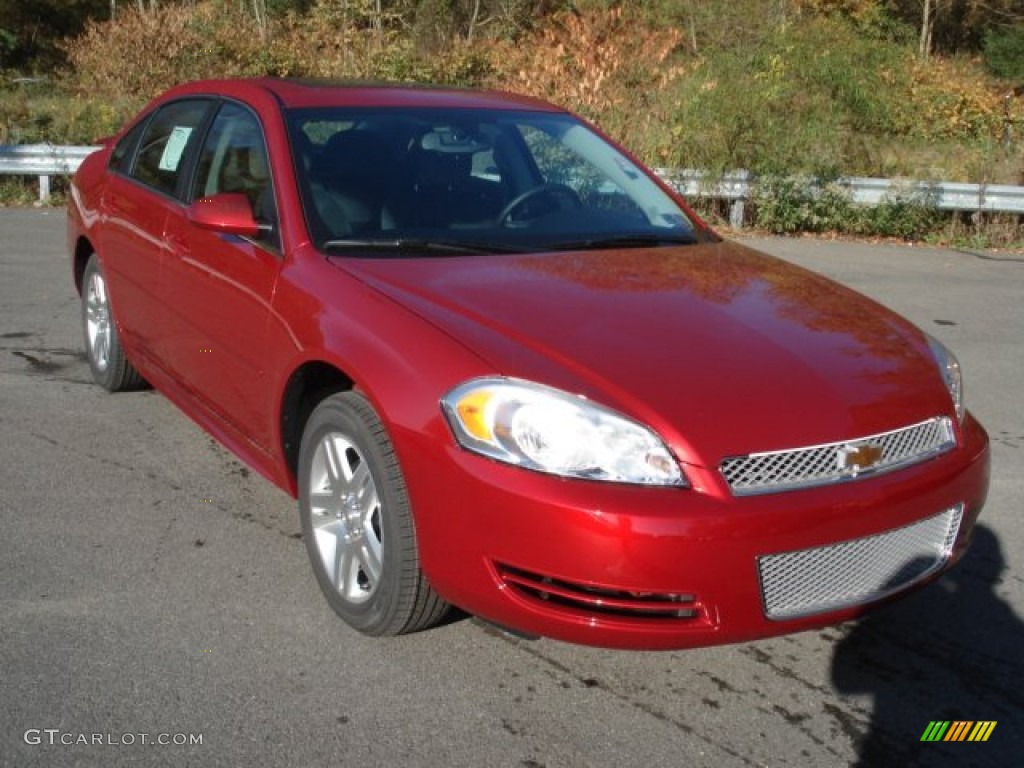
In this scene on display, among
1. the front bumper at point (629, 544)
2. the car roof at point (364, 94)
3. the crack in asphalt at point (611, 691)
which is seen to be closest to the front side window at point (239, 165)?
the car roof at point (364, 94)

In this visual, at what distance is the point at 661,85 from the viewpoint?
1362cm

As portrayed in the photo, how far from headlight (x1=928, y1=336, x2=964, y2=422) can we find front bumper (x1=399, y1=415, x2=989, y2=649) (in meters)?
0.55

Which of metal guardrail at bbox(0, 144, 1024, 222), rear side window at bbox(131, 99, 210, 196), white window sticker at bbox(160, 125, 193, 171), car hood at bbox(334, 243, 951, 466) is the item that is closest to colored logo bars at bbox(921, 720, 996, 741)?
car hood at bbox(334, 243, 951, 466)

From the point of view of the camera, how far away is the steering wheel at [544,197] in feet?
13.3

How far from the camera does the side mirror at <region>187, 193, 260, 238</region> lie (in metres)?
3.73

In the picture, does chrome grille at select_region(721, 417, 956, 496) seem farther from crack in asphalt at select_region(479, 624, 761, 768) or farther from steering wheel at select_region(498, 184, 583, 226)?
steering wheel at select_region(498, 184, 583, 226)

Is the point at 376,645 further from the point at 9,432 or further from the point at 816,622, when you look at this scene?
the point at 9,432

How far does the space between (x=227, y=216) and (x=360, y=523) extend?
3.89 feet

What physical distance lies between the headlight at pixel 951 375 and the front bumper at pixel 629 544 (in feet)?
1.82

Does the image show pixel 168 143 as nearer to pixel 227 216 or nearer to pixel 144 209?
pixel 144 209

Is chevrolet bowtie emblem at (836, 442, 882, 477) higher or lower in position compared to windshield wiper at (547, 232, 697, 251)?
lower

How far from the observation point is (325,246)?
362 cm

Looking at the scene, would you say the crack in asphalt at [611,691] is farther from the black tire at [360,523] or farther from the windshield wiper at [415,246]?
the windshield wiper at [415,246]

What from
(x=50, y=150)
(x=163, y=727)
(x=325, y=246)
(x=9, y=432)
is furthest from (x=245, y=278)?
(x=50, y=150)
